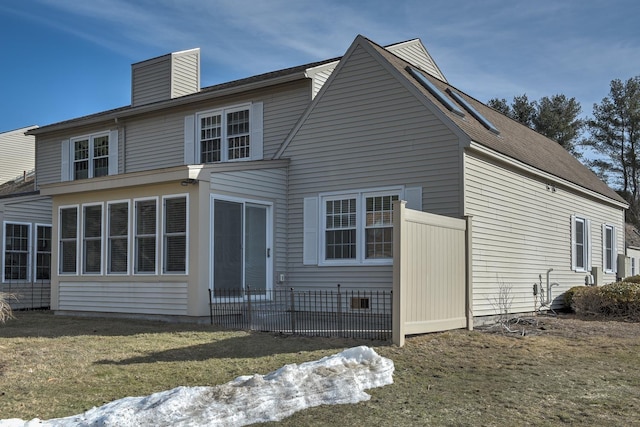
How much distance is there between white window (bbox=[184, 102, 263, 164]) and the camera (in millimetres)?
15977

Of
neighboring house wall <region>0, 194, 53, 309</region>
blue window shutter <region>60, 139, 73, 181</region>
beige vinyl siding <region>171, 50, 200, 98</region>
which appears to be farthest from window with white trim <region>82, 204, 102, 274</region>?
blue window shutter <region>60, 139, 73, 181</region>

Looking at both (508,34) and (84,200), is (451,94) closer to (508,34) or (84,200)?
(508,34)

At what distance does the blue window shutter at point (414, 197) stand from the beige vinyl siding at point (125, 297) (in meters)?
4.58

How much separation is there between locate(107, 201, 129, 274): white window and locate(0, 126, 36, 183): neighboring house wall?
21054 millimetres

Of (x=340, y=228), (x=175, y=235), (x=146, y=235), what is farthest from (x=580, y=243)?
(x=146, y=235)

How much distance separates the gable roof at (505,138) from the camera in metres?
12.7

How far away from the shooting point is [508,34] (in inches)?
737

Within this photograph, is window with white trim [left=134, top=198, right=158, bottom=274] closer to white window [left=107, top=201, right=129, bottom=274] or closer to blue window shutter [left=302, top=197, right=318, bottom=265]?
white window [left=107, top=201, right=129, bottom=274]

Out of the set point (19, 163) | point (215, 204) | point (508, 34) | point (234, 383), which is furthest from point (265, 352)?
point (19, 163)

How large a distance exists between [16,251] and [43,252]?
80cm

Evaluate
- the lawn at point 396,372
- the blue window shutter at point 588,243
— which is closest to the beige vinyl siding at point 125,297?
the lawn at point 396,372

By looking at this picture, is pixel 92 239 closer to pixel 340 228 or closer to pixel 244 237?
pixel 244 237

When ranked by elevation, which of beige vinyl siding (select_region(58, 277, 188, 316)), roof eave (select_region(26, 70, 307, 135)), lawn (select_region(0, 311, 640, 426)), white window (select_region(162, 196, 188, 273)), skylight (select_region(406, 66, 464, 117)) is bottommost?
lawn (select_region(0, 311, 640, 426))

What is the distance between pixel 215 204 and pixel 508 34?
36.4ft
